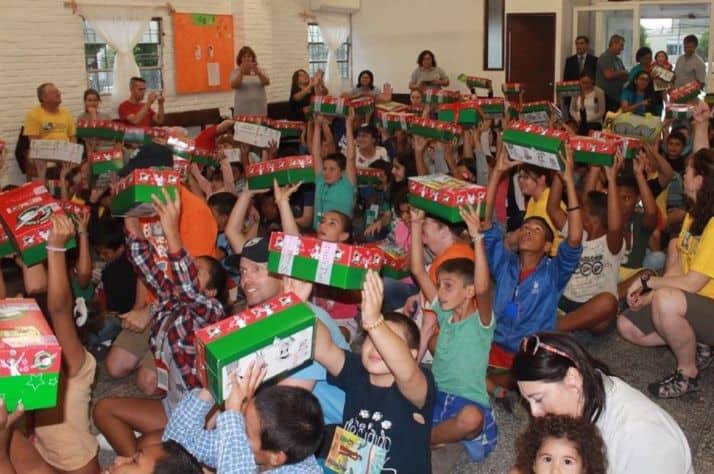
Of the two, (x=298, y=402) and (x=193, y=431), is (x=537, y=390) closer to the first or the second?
(x=298, y=402)

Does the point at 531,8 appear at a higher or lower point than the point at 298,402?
higher

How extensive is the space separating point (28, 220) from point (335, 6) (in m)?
11.2

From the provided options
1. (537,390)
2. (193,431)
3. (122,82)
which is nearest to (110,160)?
(193,431)

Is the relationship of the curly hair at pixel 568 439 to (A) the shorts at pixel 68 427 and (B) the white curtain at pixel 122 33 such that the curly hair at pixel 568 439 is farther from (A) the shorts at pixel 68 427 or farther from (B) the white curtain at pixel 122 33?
(B) the white curtain at pixel 122 33

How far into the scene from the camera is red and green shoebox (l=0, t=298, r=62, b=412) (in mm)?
2074

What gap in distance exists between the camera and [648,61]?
10.9 meters

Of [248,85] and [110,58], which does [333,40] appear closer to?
[248,85]

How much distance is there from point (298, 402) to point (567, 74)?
437 inches

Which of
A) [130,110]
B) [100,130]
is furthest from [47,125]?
[100,130]

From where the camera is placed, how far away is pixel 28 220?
347 centimetres

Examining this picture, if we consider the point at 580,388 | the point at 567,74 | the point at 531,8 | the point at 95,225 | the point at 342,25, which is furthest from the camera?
the point at 342,25

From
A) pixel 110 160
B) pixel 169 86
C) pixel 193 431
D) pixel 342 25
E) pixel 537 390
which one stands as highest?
pixel 342 25

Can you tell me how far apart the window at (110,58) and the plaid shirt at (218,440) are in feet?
26.6

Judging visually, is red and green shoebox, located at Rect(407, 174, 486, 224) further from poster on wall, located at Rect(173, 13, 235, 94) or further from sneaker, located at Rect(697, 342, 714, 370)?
poster on wall, located at Rect(173, 13, 235, 94)
